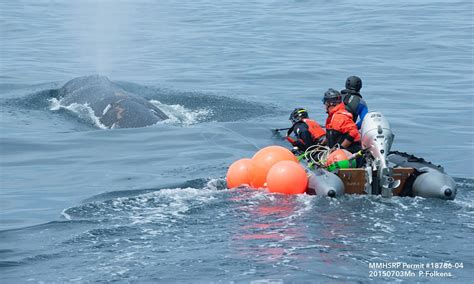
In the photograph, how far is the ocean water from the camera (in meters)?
12.8

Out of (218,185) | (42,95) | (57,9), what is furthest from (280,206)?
(57,9)

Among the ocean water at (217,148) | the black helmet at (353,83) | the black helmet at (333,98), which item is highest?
the black helmet at (353,83)

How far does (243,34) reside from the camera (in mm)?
43719

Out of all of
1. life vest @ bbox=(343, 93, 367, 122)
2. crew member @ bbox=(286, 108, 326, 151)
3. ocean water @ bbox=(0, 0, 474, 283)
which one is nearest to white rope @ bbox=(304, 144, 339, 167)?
crew member @ bbox=(286, 108, 326, 151)

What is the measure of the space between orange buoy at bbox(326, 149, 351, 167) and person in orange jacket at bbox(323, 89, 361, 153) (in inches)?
19.8

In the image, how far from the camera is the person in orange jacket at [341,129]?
17.5 meters

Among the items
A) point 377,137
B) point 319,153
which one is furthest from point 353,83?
point 377,137

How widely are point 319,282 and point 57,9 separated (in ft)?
160

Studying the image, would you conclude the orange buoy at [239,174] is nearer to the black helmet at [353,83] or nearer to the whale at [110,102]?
the black helmet at [353,83]

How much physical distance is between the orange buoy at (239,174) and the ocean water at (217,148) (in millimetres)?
320

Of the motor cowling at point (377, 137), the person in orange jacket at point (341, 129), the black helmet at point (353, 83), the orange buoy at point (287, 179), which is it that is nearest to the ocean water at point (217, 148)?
the orange buoy at point (287, 179)

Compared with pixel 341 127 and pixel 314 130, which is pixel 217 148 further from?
pixel 341 127

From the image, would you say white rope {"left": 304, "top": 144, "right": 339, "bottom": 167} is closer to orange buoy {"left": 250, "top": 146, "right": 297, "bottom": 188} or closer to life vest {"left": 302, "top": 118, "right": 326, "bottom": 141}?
life vest {"left": 302, "top": 118, "right": 326, "bottom": 141}

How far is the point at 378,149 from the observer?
642 inches
